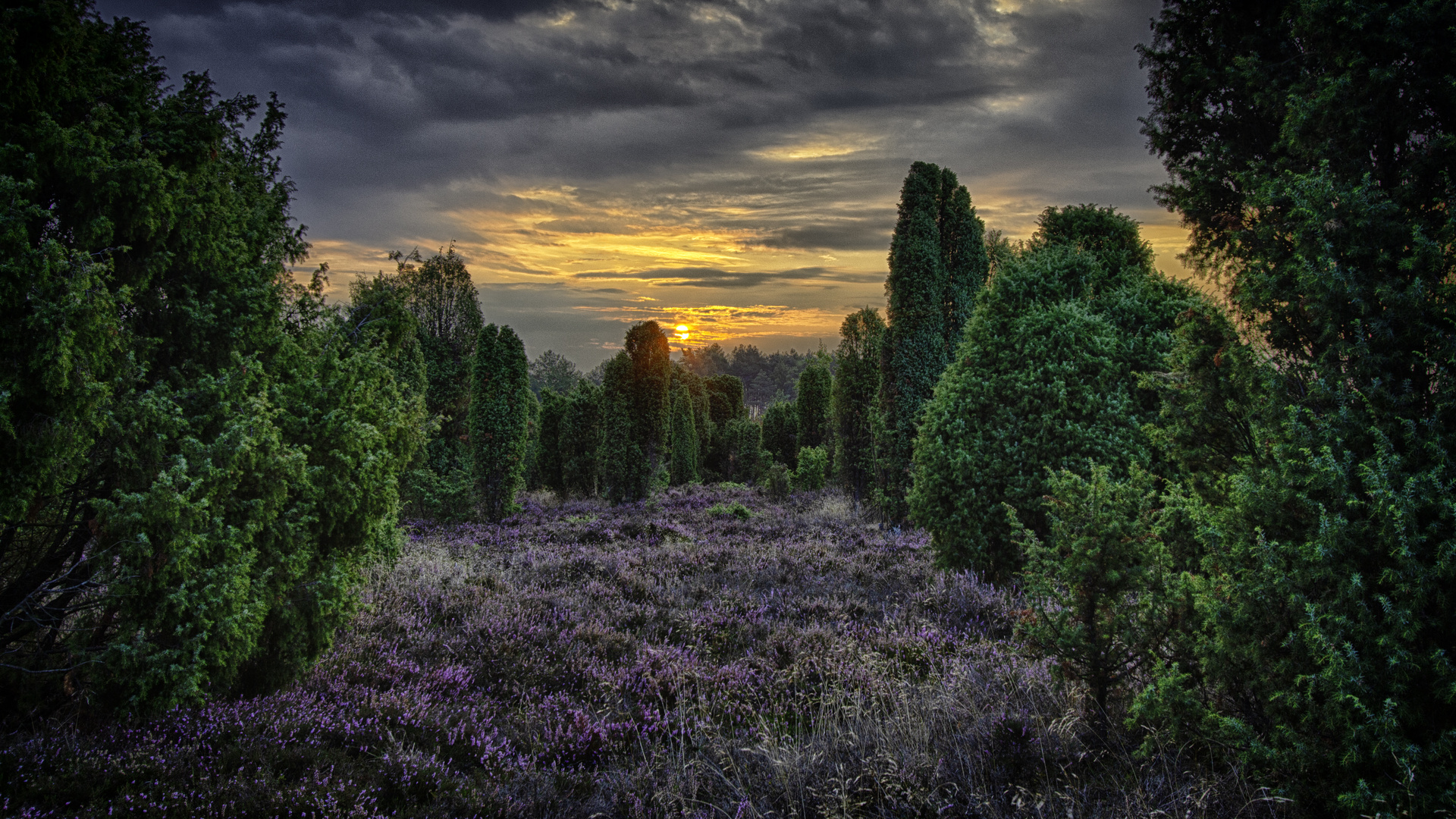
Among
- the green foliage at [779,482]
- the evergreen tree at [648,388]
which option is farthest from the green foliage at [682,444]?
the evergreen tree at [648,388]

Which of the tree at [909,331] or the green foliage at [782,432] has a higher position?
the tree at [909,331]

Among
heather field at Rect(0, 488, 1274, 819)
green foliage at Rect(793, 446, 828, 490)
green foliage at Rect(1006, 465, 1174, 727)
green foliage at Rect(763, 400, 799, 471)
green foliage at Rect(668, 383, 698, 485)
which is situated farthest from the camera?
green foliage at Rect(763, 400, 799, 471)

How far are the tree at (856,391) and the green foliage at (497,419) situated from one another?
959cm

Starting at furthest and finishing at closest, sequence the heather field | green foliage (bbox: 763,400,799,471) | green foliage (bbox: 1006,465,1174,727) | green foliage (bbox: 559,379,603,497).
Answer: green foliage (bbox: 763,400,799,471) < green foliage (bbox: 559,379,603,497) < green foliage (bbox: 1006,465,1174,727) < the heather field

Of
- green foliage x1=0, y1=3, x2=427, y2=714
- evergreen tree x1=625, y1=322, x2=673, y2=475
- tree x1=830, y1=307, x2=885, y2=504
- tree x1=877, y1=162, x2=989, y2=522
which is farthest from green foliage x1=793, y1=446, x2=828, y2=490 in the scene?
green foliage x1=0, y1=3, x2=427, y2=714

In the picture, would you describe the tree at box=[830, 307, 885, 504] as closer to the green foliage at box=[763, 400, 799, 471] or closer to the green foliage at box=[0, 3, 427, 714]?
the green foliage at box=[763, 400, 799, 471]

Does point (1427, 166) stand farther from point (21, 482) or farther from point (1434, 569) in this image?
point (21, 482)

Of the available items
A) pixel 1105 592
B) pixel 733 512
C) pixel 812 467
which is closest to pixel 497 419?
pixel 733 512

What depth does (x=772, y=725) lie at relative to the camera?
14.1 ft

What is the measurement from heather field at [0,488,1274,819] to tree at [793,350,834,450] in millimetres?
22148

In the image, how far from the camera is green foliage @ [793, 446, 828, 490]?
2478 centimetres

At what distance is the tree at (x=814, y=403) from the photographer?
96.9 feet

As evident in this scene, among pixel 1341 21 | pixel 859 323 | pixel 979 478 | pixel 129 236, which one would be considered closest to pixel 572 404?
pixel 859 323

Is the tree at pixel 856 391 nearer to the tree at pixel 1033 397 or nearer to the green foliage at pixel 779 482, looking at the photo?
the green foliage at pixel 779 482
